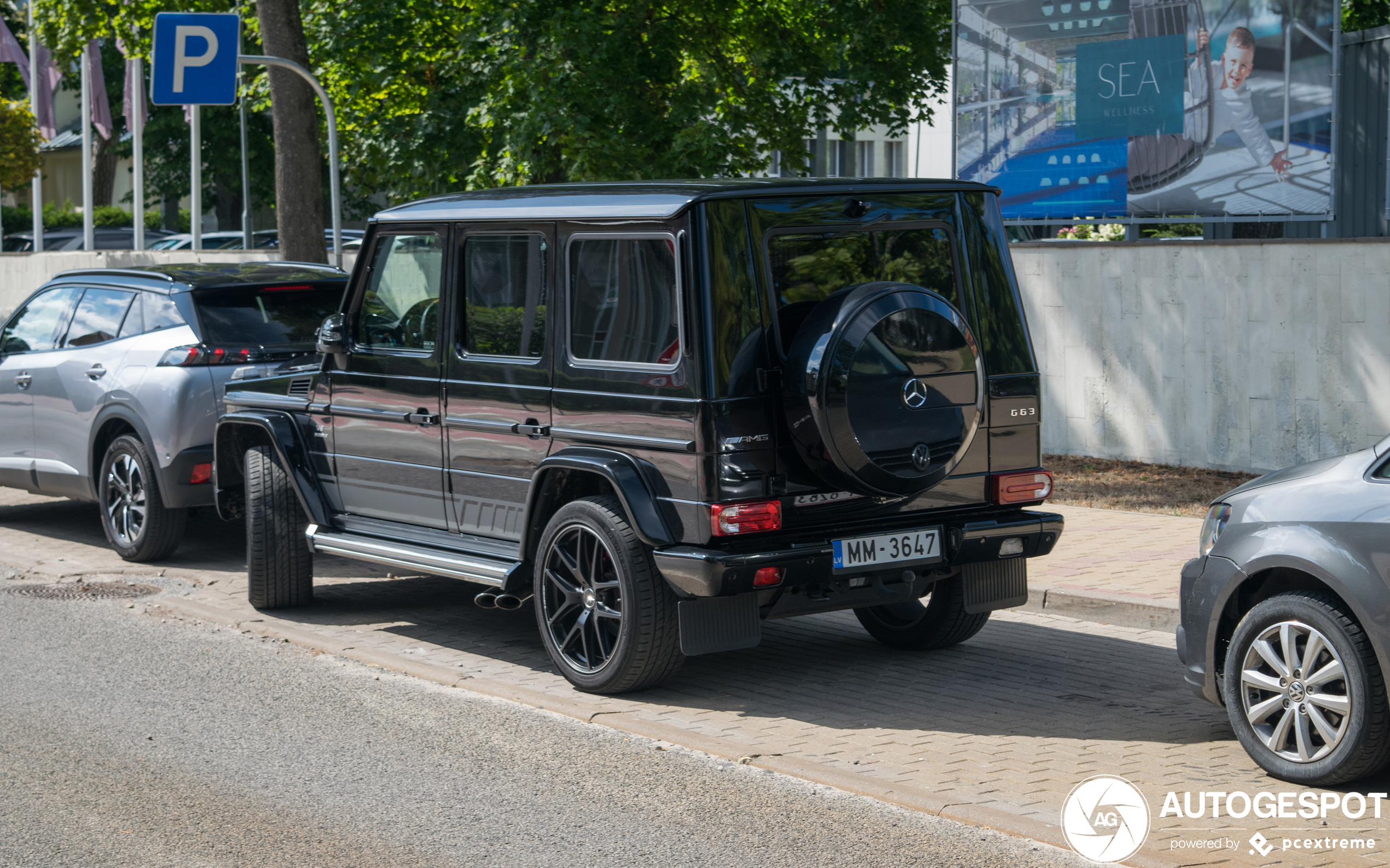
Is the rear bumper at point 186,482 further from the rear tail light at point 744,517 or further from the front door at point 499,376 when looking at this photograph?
the rear tail light at point 744,517

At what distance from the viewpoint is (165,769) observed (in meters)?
5.61

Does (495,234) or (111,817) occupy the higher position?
(495,234)

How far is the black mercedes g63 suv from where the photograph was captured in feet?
20.0

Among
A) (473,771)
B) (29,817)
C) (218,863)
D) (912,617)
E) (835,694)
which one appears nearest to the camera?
(218,863)

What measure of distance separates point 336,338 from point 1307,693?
4854mm

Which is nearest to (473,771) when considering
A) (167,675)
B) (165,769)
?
(165,769)

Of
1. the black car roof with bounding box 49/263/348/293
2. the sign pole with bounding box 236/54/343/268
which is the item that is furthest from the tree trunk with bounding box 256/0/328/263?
the black car roof with bounding box 49/263/348/293

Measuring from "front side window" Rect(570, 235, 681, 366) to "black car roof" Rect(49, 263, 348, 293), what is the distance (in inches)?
156

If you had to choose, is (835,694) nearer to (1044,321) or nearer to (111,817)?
(111,817)

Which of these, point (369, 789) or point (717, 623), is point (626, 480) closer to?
point (717, 623)

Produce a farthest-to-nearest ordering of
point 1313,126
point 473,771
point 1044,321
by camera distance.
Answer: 1. point 1044,321
2. point 1313,126
3. point 473,771

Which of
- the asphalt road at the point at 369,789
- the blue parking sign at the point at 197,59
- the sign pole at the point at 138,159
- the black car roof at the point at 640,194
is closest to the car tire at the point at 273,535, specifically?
the asphalt road at the point at 369,789

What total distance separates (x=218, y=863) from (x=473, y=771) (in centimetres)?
113

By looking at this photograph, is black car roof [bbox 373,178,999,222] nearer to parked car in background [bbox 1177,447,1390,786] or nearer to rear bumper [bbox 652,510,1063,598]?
rear bumper [bbox 652,510,1063,598]
